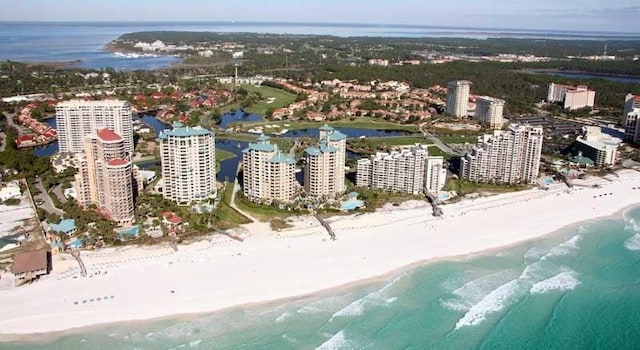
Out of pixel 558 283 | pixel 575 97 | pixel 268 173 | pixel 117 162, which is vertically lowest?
pixel 558 283

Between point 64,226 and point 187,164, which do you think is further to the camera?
point 187,164

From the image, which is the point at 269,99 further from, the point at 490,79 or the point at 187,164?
the point at 187,164

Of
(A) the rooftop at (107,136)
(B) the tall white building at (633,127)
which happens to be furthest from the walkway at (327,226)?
(B) the tall white building at (633,127)

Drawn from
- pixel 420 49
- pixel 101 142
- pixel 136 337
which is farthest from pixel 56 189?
pixel 420 49

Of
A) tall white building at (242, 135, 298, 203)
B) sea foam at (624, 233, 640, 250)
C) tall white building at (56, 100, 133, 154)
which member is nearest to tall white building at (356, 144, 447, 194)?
tall white building at (242, 135, 298, 203)

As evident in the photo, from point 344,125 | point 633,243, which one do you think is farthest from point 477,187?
point 344,125

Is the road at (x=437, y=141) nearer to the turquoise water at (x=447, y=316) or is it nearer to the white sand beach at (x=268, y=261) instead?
the white sand beach at (x=268, y=261)

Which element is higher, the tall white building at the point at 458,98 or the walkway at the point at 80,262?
the tall white building at the point at 458,98
